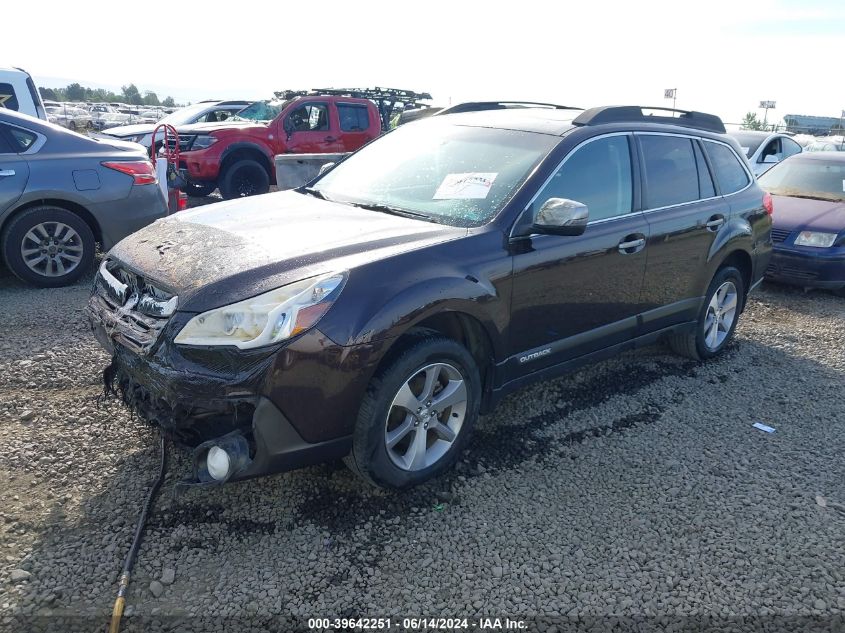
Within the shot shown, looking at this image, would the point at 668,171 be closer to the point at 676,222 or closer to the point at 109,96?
the point at 676,222

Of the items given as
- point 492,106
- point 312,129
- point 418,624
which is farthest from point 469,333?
point 312,129

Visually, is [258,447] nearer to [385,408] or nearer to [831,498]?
[385,408]

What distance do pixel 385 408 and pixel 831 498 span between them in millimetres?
2348

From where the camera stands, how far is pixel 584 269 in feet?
12.4

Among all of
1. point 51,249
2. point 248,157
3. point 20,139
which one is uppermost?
point 20,139

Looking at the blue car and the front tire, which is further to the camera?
the blue car

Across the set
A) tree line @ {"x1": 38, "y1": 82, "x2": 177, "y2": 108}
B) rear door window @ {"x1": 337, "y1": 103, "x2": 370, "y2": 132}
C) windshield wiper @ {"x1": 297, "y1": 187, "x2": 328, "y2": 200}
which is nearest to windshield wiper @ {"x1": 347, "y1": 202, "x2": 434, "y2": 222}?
windshield wiper @ {"x1": 297, "y1": 187, "x2": 328, "y2": 200}

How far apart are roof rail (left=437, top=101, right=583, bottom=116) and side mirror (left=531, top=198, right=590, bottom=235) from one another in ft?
5.11

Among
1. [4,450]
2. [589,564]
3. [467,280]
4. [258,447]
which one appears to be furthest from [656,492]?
[4,450]

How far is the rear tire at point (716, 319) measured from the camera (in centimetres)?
500

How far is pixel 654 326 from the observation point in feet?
14.8

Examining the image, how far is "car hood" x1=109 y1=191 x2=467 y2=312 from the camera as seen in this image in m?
2.79

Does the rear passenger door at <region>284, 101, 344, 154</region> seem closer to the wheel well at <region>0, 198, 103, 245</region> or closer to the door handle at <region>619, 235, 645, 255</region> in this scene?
the wheel well at <region>0, 198, 103, 245</region>

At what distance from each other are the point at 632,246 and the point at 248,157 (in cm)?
873
